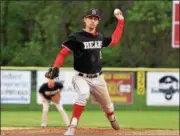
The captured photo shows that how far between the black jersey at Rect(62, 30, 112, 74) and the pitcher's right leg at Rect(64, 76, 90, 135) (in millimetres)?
176

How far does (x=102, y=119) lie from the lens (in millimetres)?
18906

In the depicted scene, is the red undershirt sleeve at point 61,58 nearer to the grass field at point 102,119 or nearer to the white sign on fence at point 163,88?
the grass field at point 102,119

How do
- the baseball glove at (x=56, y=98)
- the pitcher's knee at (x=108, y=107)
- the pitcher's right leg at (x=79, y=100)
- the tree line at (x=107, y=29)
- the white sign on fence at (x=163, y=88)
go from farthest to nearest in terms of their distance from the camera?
the tree line at (x=107, y=29), the white sign on fence at (x=163, y=88), the baseball glove at (x=56, y=98), the pitcher's knee at (x=108, y=107), the pitcher's right leg at (x=79, y=100)

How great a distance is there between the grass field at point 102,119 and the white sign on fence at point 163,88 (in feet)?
2.69

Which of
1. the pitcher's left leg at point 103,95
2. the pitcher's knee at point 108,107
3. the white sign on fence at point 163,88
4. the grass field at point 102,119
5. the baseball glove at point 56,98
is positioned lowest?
the grass field at point 102,119

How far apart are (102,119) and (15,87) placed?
492cm

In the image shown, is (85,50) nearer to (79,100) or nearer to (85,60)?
(85,60)

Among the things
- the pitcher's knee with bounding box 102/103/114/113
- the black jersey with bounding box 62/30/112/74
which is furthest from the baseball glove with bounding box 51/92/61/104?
the black jersey with bounding box 62/30/112/74

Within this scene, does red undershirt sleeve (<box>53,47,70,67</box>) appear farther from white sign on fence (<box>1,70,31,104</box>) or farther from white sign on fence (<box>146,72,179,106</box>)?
white sign on fence (<box>146,72,179,106</box>)

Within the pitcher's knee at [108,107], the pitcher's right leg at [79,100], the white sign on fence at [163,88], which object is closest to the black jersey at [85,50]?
the pitcher's right leg at [79,100]

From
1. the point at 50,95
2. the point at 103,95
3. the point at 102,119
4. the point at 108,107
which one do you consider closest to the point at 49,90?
the point at 50,95

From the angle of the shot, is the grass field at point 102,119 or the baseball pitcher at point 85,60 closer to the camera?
the baseball pitcher at point 85,60

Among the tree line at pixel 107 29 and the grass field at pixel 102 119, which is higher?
the tree line at pixel 107 29

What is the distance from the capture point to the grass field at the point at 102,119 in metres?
16.8
